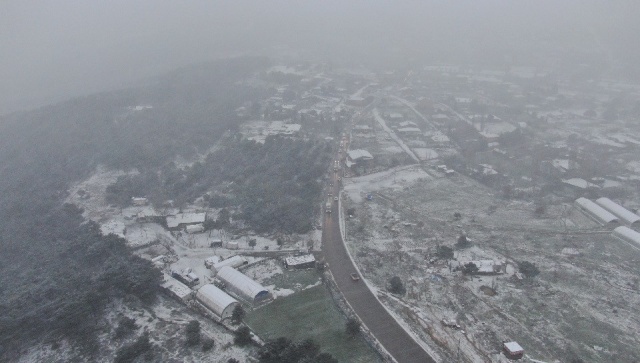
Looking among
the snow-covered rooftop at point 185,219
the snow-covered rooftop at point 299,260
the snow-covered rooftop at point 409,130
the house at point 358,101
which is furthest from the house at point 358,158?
the house at point 358,101

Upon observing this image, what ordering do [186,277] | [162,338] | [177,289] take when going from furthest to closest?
1. [186,277]
2. [177,289]
3. [162,338]

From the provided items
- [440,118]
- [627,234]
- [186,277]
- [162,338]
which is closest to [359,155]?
[440,118]

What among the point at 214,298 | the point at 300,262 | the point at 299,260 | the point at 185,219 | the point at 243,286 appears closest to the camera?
the point at 214,298

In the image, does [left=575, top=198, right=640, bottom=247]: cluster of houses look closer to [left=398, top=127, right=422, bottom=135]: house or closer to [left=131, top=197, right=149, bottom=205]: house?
[left=398, top=127, right=422, bottom=135]: house

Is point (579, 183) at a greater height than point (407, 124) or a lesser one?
greater

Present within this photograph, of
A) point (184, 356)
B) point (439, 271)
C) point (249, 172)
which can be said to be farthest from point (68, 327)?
point (249, 172)

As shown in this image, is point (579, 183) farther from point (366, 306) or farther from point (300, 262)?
point (300, 262)

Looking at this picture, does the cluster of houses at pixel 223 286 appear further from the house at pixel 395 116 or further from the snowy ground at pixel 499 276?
the house at pixel 395 116
